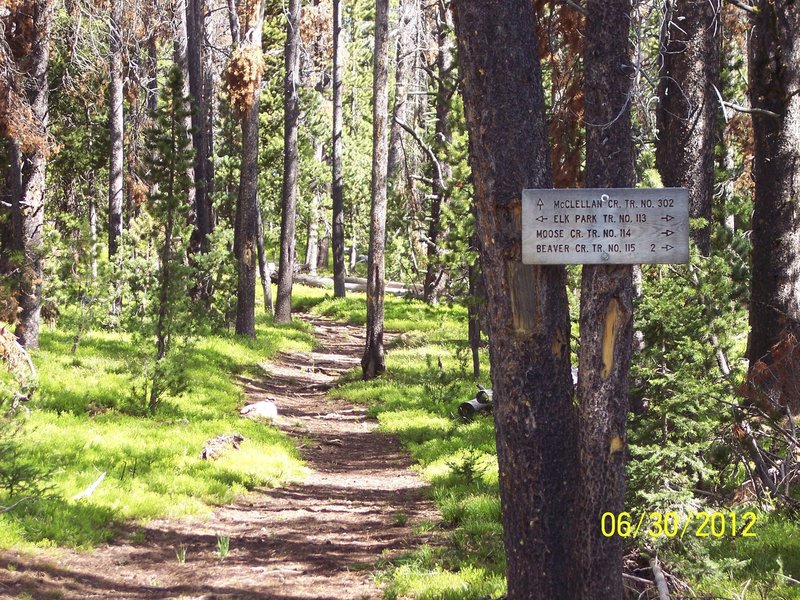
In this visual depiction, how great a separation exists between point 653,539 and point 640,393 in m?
1.15

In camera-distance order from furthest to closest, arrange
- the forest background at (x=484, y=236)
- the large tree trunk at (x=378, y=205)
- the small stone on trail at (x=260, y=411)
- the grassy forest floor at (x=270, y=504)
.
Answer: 1. the large tree trunk at (x=378, y=205)
2. the small stone on trail at (x=260, y=411)
3. the grassy forest floor at (x=270, y=504)
4. the forest background at (x=484, y=236)

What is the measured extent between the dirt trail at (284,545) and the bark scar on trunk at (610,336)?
2.91 meters

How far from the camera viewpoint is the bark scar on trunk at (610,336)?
4535 mm

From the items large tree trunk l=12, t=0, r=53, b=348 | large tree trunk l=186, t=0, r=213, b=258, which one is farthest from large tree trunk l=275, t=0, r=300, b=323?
large tree trunk l=12, t=0, r=53, b=348

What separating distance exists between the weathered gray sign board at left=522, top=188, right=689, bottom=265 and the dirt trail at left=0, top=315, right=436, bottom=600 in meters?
3.28

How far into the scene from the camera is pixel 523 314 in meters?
4.64

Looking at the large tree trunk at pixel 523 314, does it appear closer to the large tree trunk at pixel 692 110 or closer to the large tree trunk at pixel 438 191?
the large tree trunk at pixel 692 110

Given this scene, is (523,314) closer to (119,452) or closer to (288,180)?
(119,452)

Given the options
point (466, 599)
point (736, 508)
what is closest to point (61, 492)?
point (466, 599)

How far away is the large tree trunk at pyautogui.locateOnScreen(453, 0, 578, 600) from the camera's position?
466 cm

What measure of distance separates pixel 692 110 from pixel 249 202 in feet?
43.3

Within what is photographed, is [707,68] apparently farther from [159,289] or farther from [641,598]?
[159,289]

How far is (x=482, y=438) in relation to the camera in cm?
1102

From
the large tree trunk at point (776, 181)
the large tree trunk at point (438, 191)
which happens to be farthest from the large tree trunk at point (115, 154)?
the large tree trunk at point (776, 181)
